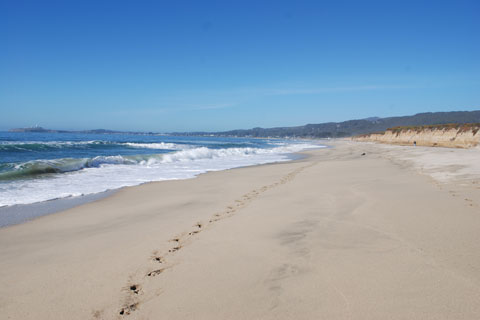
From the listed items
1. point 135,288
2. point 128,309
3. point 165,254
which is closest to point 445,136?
point 165,254

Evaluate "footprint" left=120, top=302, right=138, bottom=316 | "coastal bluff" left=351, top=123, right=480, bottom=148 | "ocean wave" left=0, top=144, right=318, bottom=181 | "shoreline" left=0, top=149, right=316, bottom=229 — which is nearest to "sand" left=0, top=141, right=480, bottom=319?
"footprint" left=120, top=302, right=138, bottom=316

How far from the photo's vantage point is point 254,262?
3.04m

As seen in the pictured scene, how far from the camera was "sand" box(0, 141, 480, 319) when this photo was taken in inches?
88.4

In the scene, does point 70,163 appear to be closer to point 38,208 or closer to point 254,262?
point 38,208

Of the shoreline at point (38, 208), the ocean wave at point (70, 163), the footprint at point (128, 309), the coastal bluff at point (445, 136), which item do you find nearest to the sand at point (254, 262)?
the footprint at point (128, 309)

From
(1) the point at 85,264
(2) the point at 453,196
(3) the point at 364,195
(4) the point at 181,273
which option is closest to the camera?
(4) the point at 181,273

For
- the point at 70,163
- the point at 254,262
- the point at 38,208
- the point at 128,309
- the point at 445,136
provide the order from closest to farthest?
1. the point at 128,309
2. the point at 254,262
3. the point at 38,208
4. the point at 70,163
5. the point at 445,136

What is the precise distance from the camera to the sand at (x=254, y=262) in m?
2.25

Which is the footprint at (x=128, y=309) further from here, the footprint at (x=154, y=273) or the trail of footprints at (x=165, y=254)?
the footprint at (x=154, y=273)

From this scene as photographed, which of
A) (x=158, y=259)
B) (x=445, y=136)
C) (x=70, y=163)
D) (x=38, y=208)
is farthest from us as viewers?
(x=445, y=136)

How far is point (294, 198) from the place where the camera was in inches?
249

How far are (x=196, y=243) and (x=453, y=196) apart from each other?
5148mm

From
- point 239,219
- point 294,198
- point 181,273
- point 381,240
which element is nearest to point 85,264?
point 181,273

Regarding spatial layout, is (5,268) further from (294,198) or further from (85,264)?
(294,198)
